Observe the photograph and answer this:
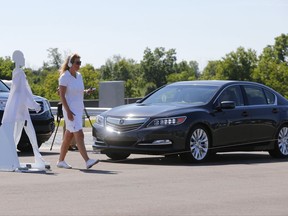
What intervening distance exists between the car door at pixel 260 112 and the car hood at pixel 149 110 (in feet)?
5.18

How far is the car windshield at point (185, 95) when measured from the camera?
15547 millimetres

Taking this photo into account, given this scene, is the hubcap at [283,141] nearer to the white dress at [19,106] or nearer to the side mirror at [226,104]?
the side mirror at [226,104]

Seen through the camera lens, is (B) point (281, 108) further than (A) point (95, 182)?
Yes

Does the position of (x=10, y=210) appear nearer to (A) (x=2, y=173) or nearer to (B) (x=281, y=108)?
(A) (x=2, y=173)

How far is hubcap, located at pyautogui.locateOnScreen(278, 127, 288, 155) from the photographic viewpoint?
1647 centimetres

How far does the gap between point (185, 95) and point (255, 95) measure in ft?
5.47

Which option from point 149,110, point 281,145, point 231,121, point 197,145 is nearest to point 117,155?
point 149,110

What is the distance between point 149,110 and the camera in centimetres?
1488

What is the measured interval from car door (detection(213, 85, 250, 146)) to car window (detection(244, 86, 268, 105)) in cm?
23

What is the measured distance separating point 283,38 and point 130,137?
13572cm

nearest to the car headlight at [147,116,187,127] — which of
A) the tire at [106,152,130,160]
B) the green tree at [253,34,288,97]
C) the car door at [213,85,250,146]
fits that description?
the car door at [213,85,250,146]

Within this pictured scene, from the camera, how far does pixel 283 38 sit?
147500 millimetres

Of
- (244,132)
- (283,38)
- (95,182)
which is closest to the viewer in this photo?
(95,182)

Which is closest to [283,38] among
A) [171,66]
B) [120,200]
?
[171,66]
